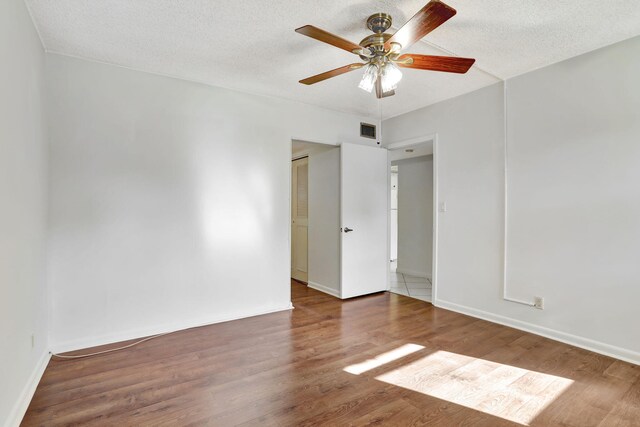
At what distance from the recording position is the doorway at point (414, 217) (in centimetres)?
541

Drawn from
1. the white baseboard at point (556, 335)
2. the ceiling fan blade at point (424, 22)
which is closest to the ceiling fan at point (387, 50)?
the ceiling fan blade at point (424, 22)

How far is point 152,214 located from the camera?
2963mm

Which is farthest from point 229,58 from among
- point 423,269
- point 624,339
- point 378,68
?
point 423,269

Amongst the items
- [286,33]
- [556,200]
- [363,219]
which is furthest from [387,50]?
[363,219]

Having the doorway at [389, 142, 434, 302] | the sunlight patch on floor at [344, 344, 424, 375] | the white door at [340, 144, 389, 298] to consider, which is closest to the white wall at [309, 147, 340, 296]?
the white door at [340, 144, 389, 298]

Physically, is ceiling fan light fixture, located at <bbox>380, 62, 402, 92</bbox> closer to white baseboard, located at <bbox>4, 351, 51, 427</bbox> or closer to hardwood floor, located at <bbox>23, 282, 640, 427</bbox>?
hardwood floor, located at <bbox>23, 282, 640, 427</bbox>

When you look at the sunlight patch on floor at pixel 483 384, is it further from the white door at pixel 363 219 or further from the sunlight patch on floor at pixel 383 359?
the white door at pixel 363 219

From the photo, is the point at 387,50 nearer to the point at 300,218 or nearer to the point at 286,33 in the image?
the point at 286,33

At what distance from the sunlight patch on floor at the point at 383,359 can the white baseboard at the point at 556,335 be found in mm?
1126

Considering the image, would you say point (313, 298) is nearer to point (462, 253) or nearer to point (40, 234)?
point (462, 253)

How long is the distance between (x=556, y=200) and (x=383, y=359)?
2.08 meters

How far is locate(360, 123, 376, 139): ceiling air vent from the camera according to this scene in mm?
4461

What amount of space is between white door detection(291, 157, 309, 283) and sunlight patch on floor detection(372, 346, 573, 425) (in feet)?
9.60

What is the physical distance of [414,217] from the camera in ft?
18.7
